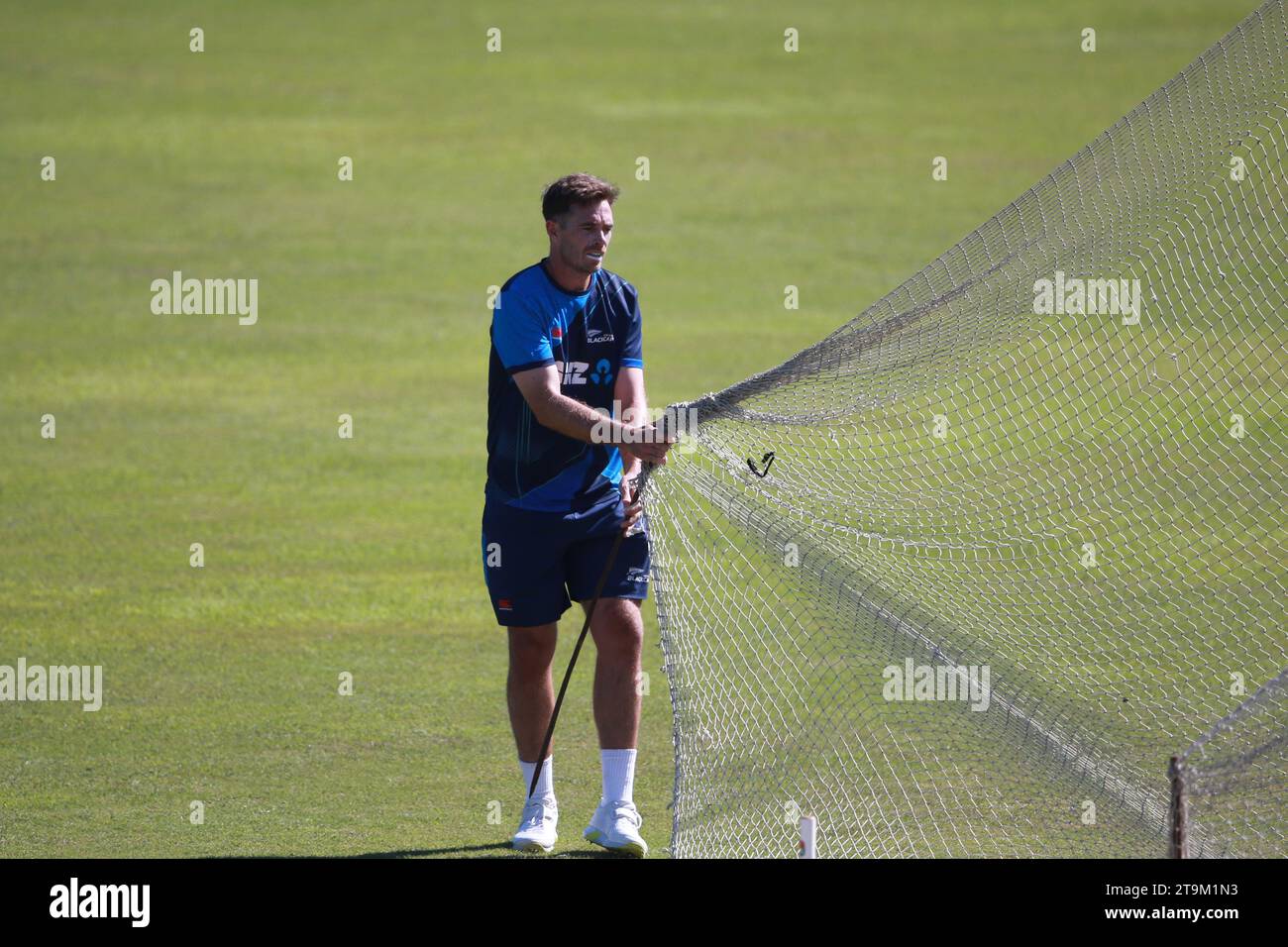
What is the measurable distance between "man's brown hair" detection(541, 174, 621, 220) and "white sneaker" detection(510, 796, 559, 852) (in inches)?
85.8

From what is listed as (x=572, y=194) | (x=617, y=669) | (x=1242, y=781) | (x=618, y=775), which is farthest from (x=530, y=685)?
(x=1242, y=781)

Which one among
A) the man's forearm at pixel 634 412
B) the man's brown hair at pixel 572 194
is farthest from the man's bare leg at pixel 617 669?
the man's brown hair at pixel 572 194

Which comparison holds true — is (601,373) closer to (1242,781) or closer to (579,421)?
Result: (579,421)

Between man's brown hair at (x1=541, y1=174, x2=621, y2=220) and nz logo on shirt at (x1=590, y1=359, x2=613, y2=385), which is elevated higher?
man's brown hair at (x1=541, y1=174, x2=621, y2=220)

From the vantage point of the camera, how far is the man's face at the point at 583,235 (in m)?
6.57

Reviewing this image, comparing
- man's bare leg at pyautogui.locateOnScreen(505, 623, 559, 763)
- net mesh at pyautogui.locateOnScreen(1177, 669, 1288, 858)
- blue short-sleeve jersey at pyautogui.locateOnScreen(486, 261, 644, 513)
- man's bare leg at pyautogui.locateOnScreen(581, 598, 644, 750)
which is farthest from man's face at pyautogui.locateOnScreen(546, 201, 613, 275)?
net mesh at pyautogui.locateOnScreen(1177, 669, 1288, 858)

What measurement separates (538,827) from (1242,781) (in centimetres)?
251

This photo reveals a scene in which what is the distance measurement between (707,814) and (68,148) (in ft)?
59.6

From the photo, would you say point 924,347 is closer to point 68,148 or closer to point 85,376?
point 85,376

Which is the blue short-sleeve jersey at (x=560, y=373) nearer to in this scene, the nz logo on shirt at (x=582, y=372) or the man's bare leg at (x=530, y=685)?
the nz logo on shirt at (x=582, y=372)

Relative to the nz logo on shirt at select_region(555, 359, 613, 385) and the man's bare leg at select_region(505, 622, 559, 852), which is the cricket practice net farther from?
the man's bare leg at select_region(505, 622, 559, 852)

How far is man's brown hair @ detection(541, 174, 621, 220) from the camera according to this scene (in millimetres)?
6551

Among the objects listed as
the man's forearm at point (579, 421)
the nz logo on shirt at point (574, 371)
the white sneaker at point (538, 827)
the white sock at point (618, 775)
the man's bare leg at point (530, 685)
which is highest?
the nz logo on shirt at point (574, 371)

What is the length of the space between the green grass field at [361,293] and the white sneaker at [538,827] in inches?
3.3
